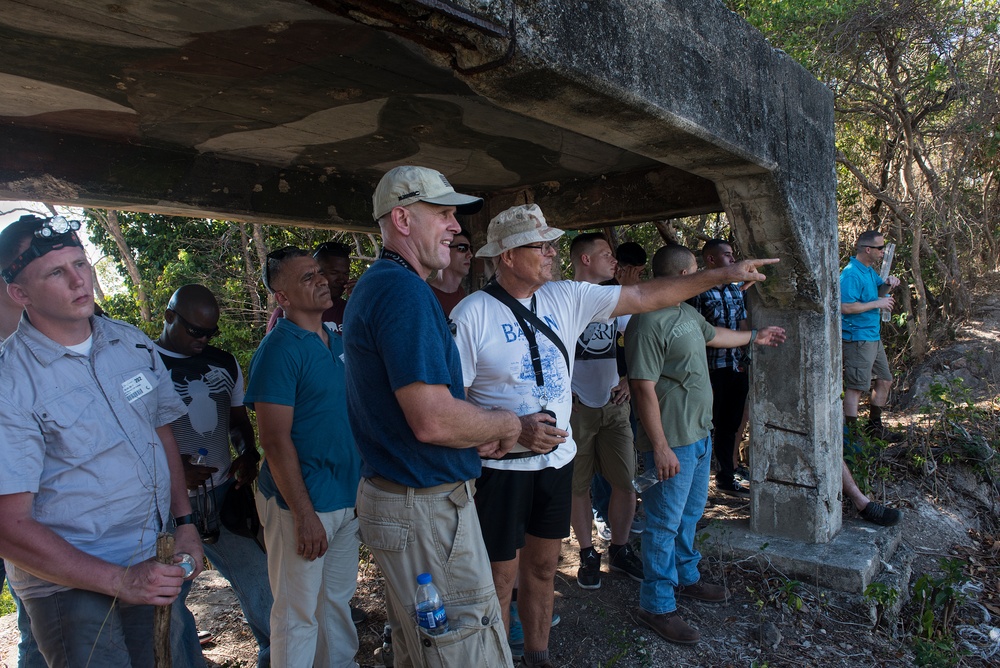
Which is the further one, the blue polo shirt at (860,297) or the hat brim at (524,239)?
the blue polo shirt at (860,297)

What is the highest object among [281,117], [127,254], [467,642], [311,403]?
[281,117]

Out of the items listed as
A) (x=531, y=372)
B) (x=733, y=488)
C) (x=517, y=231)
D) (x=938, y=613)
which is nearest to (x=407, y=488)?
(x=531, y=372)

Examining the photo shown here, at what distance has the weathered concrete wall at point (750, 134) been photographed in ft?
7.09

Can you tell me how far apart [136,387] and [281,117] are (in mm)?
1529

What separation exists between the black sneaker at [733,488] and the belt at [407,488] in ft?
13.4

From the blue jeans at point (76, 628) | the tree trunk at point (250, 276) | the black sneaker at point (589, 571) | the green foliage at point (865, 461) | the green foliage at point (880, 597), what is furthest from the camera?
the tree trunk at point (250, 276)

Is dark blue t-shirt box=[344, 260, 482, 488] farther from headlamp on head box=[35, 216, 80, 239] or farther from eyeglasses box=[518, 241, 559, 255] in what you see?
headlamp on head box=[35, 216, 80, 239]

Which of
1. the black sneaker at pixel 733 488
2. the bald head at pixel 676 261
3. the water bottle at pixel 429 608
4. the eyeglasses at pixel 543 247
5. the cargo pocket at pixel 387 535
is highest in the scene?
the eyeglasses at pixel 543 247

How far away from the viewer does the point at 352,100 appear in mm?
3029

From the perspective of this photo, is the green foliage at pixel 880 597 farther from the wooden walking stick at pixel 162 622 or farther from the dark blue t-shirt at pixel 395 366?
the wooden walking stick at pixel 162 622

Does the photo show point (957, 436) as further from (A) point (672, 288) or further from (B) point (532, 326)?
(B) point (532, 326)

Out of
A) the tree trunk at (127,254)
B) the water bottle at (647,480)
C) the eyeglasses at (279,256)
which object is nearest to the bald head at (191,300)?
the eyeglasses at (279,256)

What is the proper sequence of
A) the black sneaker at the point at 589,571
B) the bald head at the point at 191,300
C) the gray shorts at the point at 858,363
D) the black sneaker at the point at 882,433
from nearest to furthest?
the bald head at the point at 191,300
the black sneaker at the point at 589,571
the gray shorts at the point at 858,363
the black sneaker at the point at 882,433

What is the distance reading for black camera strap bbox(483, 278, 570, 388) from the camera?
8.72 feet
